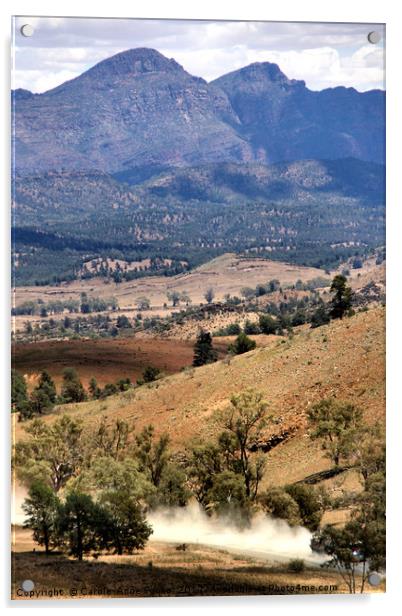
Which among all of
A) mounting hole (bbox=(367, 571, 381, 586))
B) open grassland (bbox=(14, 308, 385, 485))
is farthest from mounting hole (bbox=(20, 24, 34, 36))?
mounting hole (bbox=(367, 571, 381, 586))

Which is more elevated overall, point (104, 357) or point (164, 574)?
point (104, 357)

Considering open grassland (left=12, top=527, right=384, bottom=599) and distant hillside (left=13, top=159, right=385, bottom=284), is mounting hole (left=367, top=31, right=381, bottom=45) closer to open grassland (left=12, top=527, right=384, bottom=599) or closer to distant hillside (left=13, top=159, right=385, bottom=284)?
distant hillside (left=13, top=159, right=385, bottom=284)

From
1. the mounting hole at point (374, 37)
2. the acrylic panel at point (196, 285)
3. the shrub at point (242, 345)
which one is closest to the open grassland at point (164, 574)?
the acrylic panel at point (196, 285)

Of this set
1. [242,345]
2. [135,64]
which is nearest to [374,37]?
[135,64]

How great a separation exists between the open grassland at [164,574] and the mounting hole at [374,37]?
5.89m

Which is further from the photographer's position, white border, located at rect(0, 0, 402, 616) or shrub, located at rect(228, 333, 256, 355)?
shrub, located at rect(228, 333, 256, 355)

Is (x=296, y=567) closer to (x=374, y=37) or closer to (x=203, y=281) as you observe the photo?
(x=203, y=281)

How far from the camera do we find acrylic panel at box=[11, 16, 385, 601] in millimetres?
15086

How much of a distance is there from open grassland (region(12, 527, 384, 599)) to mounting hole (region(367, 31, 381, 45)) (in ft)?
19.3

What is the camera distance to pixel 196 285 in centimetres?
1822
